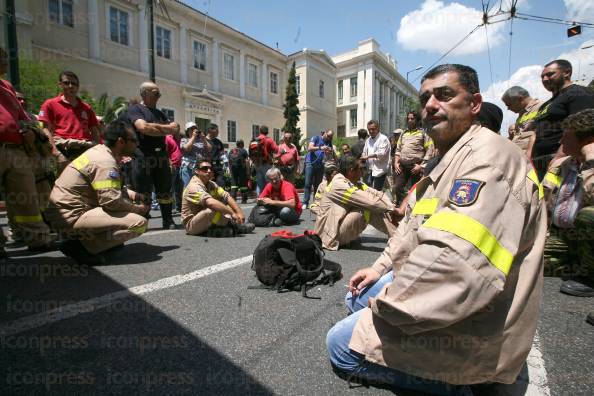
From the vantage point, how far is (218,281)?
3018mm

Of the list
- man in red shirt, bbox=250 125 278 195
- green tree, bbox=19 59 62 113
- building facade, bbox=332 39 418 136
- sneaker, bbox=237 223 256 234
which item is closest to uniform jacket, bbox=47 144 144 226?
sneaker, bbox=237 223 256 234

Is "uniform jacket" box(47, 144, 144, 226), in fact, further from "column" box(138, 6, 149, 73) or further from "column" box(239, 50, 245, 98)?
"column" box(239, 50, 245, 98)

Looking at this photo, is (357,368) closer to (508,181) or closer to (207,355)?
(207,355)

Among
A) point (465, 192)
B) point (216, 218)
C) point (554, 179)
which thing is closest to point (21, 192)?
point (216, 218)

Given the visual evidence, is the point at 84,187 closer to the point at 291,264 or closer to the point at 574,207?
the point at 291,264

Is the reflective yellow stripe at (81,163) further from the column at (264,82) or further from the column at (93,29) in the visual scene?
the column at (264,82)

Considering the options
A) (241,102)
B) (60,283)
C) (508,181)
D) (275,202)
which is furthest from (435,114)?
(241,102)

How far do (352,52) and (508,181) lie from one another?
48.0 meters

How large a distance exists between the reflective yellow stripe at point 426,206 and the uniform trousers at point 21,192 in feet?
13.0

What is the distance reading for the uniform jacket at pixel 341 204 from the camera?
4.07 m

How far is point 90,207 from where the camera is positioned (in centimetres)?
334

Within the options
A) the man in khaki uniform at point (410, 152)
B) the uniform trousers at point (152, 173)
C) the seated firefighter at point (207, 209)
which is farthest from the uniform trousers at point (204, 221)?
the man in khaki uniform at point (410, 152)

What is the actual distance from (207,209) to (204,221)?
178 mm

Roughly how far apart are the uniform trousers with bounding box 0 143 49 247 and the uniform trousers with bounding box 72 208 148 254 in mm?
785
